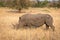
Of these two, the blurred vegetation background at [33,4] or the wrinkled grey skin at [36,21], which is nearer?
the wrinkled grey skin at [36,21]

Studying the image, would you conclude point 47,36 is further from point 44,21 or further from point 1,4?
point 1,4

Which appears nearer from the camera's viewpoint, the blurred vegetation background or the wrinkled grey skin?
the wrinkled grey skin

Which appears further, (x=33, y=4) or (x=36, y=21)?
(x=33, y=4)

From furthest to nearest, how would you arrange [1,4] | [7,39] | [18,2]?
[1,4], [18,2], [7,39]

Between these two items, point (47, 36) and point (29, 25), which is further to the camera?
point (29, 25)

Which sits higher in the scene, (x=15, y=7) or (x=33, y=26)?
(x=33, y=26)

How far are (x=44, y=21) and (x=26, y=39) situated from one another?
8.74 ft

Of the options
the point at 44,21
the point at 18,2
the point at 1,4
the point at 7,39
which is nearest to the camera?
the point at 7,39

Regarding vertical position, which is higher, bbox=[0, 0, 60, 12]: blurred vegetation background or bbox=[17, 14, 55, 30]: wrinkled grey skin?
bbox=[17, 14, 55, 30]: wrinkled grey skin

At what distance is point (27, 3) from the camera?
2153 cm

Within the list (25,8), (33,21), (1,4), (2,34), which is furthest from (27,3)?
(2,34)

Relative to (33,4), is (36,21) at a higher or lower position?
higher

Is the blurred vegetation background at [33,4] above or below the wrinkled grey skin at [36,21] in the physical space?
below

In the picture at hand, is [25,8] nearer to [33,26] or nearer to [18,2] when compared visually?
[18,2]
